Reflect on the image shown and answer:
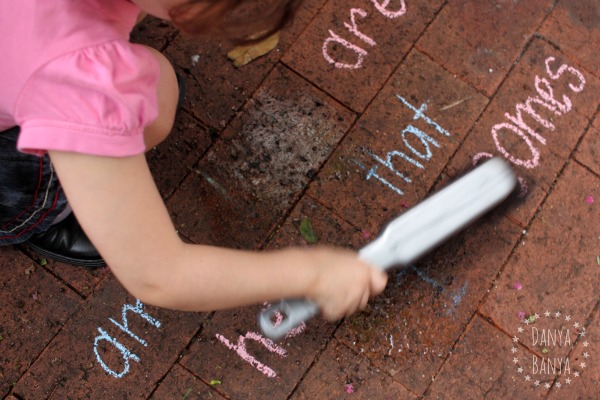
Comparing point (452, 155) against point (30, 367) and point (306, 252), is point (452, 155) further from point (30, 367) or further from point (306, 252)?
point (30, 367)

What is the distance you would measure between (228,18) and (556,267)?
140 cm

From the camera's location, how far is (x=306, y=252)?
123 centimetres

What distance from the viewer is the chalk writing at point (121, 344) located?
5.82 ft

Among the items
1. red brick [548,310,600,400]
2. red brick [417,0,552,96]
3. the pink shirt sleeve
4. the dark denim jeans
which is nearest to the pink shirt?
the pink shirt sleeve

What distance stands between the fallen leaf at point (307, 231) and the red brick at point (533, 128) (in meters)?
0.51

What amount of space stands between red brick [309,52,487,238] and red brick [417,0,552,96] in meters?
0.06

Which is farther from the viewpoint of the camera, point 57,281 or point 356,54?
point 356,54

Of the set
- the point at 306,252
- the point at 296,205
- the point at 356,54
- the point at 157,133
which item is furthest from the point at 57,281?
the point at 356,54

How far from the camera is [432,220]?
1.53m

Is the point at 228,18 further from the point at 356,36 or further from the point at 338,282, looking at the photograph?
the point at 356,36

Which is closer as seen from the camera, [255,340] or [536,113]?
[255,340]

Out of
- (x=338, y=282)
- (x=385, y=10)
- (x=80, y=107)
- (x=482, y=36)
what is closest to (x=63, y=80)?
(x=80, y=107)

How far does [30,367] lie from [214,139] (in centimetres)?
91

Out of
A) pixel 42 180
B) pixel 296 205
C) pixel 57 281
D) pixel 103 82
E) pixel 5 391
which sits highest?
pixel 103 82
